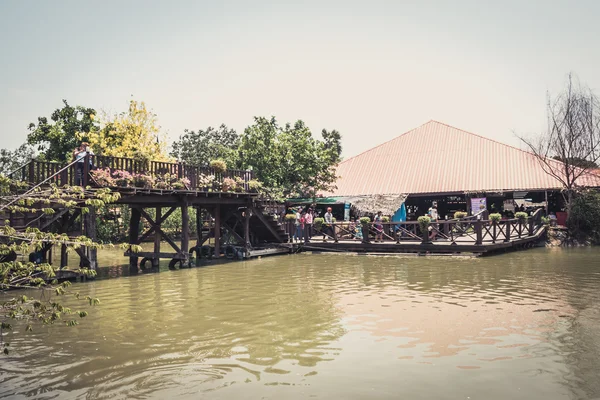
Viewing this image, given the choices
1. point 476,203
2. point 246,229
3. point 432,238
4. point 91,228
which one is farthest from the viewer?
point 476,203

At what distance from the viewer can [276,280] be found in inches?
622

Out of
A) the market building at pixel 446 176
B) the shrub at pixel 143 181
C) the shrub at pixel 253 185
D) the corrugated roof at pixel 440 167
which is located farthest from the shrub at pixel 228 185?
the corrugated roof at pixel 440 167

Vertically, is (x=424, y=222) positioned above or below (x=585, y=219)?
above

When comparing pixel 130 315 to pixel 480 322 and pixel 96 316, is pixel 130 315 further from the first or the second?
pixel 480 322

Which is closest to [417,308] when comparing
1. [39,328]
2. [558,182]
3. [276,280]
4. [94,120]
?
[276,280]

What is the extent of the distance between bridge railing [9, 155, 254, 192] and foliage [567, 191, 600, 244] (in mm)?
19300

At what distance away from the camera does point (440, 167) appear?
32.5m

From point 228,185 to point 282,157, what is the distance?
37.9 feet

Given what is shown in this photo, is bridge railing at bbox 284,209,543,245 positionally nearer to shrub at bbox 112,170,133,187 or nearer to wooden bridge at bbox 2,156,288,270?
wooden bridge at bbox 2,156,288,270

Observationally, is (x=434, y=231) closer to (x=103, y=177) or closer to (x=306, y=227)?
(x=306, y=227)

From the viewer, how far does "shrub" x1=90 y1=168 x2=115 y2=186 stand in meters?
16.2

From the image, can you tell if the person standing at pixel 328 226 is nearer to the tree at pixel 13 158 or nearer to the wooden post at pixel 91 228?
the wooden post at pixel 91 228

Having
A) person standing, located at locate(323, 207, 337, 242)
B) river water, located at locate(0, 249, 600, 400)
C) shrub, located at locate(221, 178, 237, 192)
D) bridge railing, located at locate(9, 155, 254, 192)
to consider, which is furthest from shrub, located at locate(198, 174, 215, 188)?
person standing, located at locate(323, 207, 337, 242)

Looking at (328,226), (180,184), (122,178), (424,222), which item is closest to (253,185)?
(180,184)
